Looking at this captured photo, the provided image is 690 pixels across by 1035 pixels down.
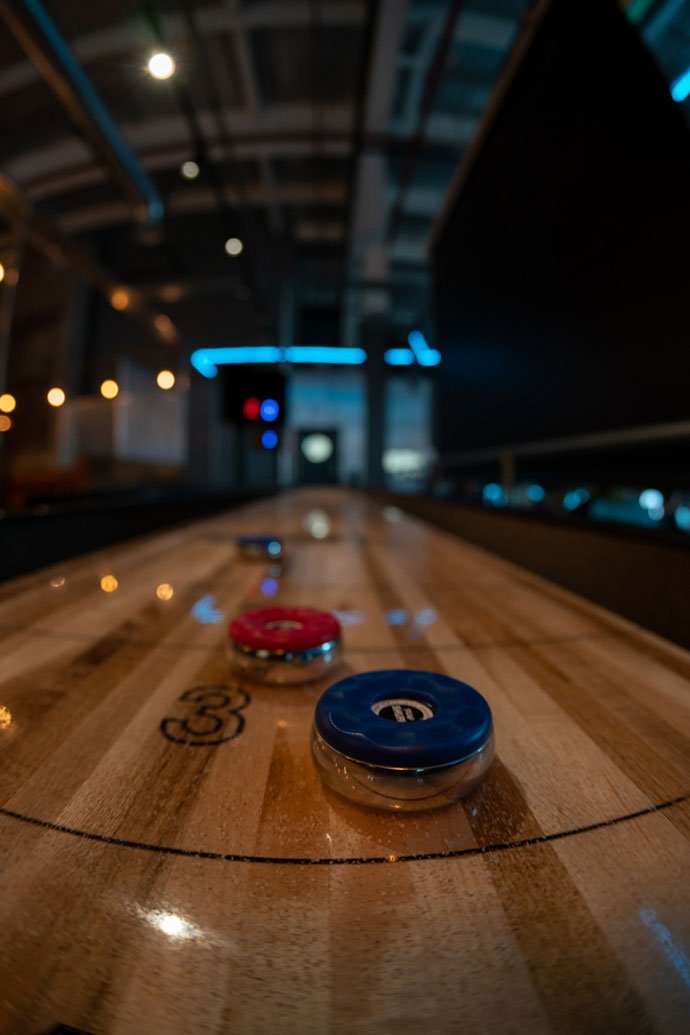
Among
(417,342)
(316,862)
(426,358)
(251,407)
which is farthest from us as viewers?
(426,358)

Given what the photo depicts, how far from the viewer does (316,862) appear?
0.37 metres

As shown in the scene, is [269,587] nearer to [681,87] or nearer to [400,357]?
[681,87]

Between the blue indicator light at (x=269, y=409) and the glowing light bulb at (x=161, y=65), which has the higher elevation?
the glowing light bulb at (x=161, y=65)

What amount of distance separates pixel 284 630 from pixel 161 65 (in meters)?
3.41

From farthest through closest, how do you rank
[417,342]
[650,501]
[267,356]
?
1. [417,342]
2. [267,356]
3. [650,501]

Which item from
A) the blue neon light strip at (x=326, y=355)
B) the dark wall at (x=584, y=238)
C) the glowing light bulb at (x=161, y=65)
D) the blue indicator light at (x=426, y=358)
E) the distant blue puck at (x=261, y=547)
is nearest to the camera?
the dark wall at (x=584, y=238)

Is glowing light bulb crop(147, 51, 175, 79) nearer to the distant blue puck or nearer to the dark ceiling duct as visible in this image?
the dark ceiling duct

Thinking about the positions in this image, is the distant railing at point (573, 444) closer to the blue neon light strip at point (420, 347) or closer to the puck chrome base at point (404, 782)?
the puck chrome base at point (404, 782)

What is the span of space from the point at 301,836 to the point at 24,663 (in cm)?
61

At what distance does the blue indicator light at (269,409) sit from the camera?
8.98 metres

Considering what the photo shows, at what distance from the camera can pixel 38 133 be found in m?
5.97

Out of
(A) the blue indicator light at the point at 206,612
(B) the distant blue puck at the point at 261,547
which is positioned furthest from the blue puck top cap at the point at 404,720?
(B) the distant blue puck at the point at 261,547

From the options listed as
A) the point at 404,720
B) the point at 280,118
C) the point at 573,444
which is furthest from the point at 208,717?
the point at 280,118

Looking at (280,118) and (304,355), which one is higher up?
(280,118)
